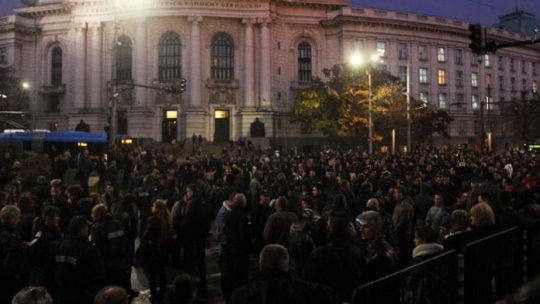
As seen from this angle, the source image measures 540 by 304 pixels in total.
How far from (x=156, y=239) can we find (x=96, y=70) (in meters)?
56.6

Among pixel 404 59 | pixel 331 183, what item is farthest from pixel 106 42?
pixel 331 183

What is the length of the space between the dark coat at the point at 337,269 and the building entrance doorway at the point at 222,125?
54.2 meters

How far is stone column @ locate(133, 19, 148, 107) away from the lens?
193 ft

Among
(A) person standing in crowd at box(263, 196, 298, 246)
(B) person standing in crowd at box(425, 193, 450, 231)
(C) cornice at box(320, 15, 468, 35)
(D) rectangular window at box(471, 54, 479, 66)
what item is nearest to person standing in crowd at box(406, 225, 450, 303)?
(A) person standing in crowd at box(263, 196, 298, 246)

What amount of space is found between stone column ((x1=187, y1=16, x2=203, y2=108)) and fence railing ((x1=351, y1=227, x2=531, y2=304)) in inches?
2026

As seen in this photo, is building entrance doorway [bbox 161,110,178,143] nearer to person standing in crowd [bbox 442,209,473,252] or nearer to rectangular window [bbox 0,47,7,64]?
rectangular window [bbox 0,47,7,64]

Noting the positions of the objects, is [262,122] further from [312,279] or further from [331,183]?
[312,279]

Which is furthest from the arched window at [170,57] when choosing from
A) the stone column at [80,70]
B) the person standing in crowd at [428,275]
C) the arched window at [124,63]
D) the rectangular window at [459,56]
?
the person standing in crowd at [428,275]

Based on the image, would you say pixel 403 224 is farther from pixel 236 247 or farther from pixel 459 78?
pixel 459 78

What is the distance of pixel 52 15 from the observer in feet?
213

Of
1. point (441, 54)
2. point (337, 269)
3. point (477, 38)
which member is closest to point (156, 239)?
point (337, 269)

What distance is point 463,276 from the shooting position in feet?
22.0

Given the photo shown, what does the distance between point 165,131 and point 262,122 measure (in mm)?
10899

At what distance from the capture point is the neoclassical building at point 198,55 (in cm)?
5866
